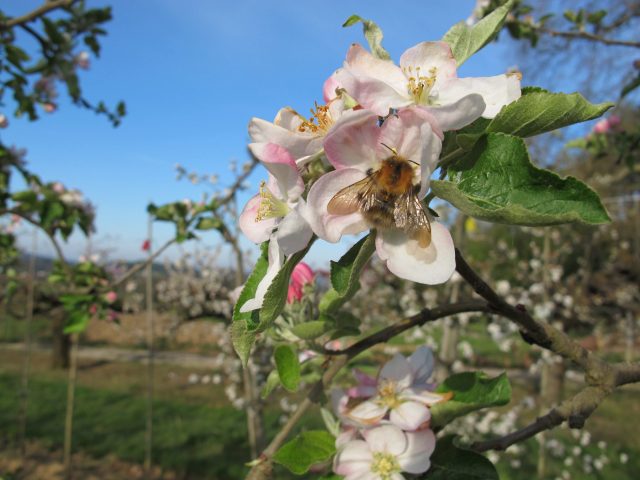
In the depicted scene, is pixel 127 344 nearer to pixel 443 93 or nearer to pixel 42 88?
pixel 42 88

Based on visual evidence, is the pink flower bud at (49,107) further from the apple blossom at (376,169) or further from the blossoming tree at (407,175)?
the apple blossom at (376,169)

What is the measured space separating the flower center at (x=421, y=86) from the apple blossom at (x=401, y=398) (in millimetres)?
510

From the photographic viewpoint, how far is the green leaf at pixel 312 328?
0.82 meters

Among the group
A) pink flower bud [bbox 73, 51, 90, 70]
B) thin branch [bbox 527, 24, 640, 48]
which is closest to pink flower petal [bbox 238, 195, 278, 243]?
thin branch [bbox 527, 24, 640, 48]

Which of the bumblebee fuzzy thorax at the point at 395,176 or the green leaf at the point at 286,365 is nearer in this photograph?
the bumblebee fuzzy thorax at the point at 395,176

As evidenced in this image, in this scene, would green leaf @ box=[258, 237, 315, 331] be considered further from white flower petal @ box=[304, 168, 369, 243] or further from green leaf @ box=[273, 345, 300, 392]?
green leaf @ box=[273, 345, 300, 392]

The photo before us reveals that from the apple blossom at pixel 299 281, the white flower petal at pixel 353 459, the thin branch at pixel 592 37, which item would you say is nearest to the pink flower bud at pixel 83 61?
the thin branch at pixel 592 37

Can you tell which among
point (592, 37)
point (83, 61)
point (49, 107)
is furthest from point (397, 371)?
point (83, 61)

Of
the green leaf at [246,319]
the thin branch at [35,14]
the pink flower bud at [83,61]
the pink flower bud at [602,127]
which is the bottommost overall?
the green leaf at [246,319]

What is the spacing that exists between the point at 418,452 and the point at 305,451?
19 cm

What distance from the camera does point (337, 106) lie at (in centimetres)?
62

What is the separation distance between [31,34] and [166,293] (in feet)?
28.2

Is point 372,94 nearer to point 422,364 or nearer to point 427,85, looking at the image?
point 427,85

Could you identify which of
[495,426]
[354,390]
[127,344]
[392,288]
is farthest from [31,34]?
[127,344]
